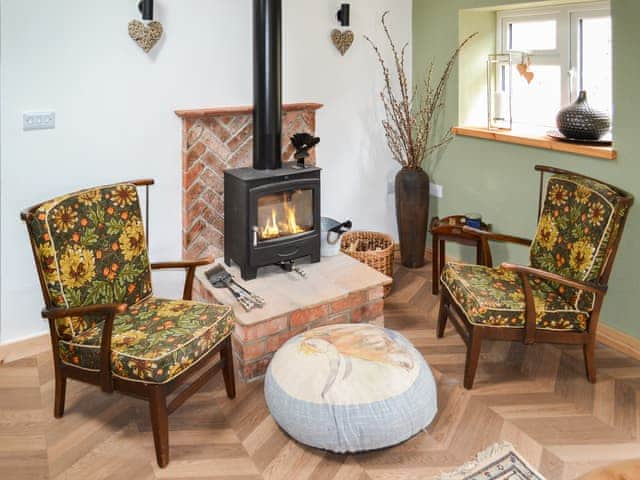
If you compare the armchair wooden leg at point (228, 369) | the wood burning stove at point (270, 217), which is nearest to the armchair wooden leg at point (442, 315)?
the wood burning stove at point (270, 217)

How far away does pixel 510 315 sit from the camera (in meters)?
2.97

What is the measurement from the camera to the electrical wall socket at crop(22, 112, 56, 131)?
10.6 feet

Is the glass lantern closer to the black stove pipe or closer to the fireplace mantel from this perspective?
the fireplace mantel

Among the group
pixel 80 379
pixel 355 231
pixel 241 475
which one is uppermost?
pixel 355 231

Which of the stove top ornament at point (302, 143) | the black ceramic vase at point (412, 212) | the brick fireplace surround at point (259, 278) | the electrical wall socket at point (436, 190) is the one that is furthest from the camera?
the electrical wall socket at point (436, 190)

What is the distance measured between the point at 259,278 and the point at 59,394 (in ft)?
3.79

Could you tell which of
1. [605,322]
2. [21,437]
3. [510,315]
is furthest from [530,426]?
[21,437]

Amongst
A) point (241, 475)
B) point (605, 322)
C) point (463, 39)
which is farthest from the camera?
point (463, 39)

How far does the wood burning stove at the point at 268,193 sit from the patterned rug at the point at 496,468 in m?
1.51

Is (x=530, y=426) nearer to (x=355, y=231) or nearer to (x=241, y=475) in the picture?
(x=241, y=475)

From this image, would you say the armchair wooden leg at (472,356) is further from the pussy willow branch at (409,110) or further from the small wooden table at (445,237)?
the pussy willow branch at (409,110)

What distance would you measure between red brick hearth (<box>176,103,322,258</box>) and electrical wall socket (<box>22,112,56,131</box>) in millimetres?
644

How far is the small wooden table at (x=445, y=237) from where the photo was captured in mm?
3883

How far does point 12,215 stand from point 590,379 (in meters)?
2.87
